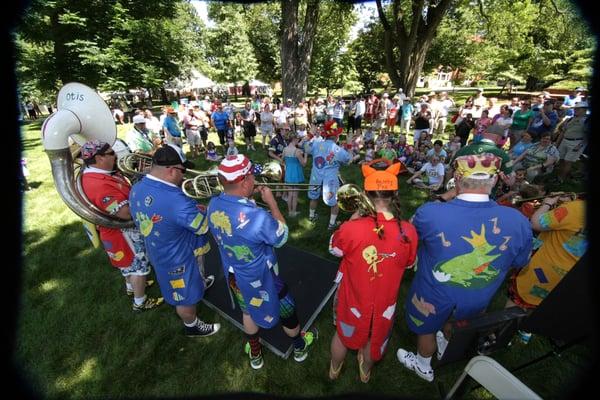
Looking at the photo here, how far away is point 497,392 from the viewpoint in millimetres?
1661

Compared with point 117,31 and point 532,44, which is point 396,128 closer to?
point 117,31

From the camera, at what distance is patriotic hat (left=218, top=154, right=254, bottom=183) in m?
2.35

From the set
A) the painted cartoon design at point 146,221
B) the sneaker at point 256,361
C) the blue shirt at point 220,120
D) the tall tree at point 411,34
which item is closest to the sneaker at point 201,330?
the sneaker at point 256,361

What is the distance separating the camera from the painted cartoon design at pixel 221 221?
7.90ft

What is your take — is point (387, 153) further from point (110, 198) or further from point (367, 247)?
point (110, 198)

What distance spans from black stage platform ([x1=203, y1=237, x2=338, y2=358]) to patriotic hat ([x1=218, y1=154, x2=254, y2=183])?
233 centimetres

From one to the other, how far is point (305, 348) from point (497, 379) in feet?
7.25

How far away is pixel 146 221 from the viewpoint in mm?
2842

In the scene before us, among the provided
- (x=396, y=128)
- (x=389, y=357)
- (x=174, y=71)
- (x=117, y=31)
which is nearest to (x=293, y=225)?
(x=389, y=357)

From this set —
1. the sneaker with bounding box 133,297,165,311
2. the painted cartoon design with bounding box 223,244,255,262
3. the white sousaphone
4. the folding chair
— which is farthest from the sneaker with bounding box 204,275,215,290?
the folding chair

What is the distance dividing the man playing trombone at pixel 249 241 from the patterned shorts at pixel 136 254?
68.3 inches

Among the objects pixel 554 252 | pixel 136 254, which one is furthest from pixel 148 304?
pixel 554 252

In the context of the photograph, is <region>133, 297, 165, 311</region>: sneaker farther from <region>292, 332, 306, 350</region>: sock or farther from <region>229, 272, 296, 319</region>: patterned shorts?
<region>292, 332, 306, 350</region>: sock

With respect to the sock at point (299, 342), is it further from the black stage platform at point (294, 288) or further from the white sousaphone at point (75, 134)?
the white sousaphone at point (75, 134)
